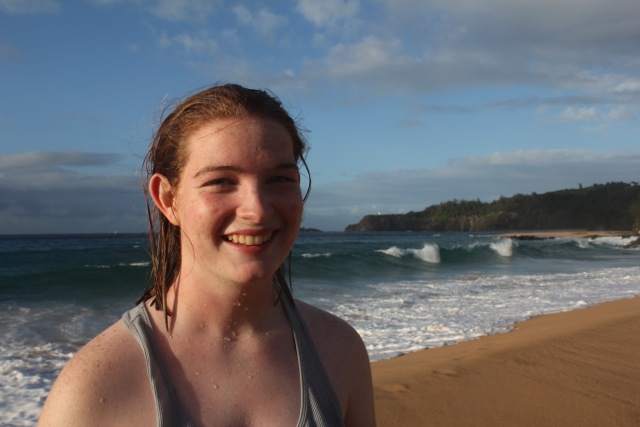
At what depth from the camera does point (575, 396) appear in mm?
4312

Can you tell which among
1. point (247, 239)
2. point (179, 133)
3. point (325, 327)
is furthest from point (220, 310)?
point (179, 133)

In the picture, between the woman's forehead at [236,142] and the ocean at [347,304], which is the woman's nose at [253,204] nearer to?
the woman's forehead at [236,142]

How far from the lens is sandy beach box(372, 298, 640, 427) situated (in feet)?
13.0

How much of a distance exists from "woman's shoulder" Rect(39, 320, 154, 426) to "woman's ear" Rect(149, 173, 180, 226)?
1.08ft

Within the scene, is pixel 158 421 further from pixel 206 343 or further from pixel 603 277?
pixel 603 277

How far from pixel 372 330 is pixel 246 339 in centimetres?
667

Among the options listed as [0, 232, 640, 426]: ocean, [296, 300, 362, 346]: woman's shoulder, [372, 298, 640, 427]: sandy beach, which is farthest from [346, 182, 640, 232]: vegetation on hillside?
[296, 300, 362, 346]: woman's shoulder

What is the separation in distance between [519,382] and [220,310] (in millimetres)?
3889

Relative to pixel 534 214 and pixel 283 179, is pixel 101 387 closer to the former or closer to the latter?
pixel 283 179

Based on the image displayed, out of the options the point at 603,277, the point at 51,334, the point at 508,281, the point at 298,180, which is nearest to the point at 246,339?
the point at 298,180

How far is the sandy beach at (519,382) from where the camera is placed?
3.97m

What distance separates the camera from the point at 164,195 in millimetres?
1512

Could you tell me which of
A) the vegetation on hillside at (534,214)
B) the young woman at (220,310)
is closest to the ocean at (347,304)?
the young woman at (220,310)

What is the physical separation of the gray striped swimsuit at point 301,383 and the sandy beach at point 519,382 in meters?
2.63
